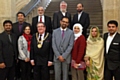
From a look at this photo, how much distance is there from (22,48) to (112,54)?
2106 millimetres

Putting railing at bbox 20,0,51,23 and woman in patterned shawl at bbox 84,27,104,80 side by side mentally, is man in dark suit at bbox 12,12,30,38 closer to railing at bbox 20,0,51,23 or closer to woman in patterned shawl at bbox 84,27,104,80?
woman in patterned shawl at bbox 84,27,104,80

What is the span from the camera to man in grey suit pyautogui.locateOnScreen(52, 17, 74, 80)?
546cm

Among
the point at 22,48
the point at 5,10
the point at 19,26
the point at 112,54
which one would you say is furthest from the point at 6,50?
the point at 5,10

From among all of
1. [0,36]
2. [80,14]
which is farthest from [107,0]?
[0,36]

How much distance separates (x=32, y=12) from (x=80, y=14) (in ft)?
10.7

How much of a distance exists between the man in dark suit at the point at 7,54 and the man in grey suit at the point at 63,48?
0.96 metres

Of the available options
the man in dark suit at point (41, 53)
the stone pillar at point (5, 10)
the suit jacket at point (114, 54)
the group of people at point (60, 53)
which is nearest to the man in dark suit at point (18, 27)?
the group of people at point (60, 53)

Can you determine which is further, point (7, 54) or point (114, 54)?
point (7, 54)

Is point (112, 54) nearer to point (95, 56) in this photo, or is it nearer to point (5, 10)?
point (95, 56)

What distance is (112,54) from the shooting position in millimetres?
5074

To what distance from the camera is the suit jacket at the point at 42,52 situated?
5.53 metres

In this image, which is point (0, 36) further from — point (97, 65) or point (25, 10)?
point (25, 10)

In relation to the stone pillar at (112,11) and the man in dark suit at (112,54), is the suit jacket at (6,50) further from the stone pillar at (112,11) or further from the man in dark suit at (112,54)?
the stone pillar at (112,11)

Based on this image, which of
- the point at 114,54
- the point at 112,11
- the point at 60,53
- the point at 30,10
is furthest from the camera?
the point at 30,10
